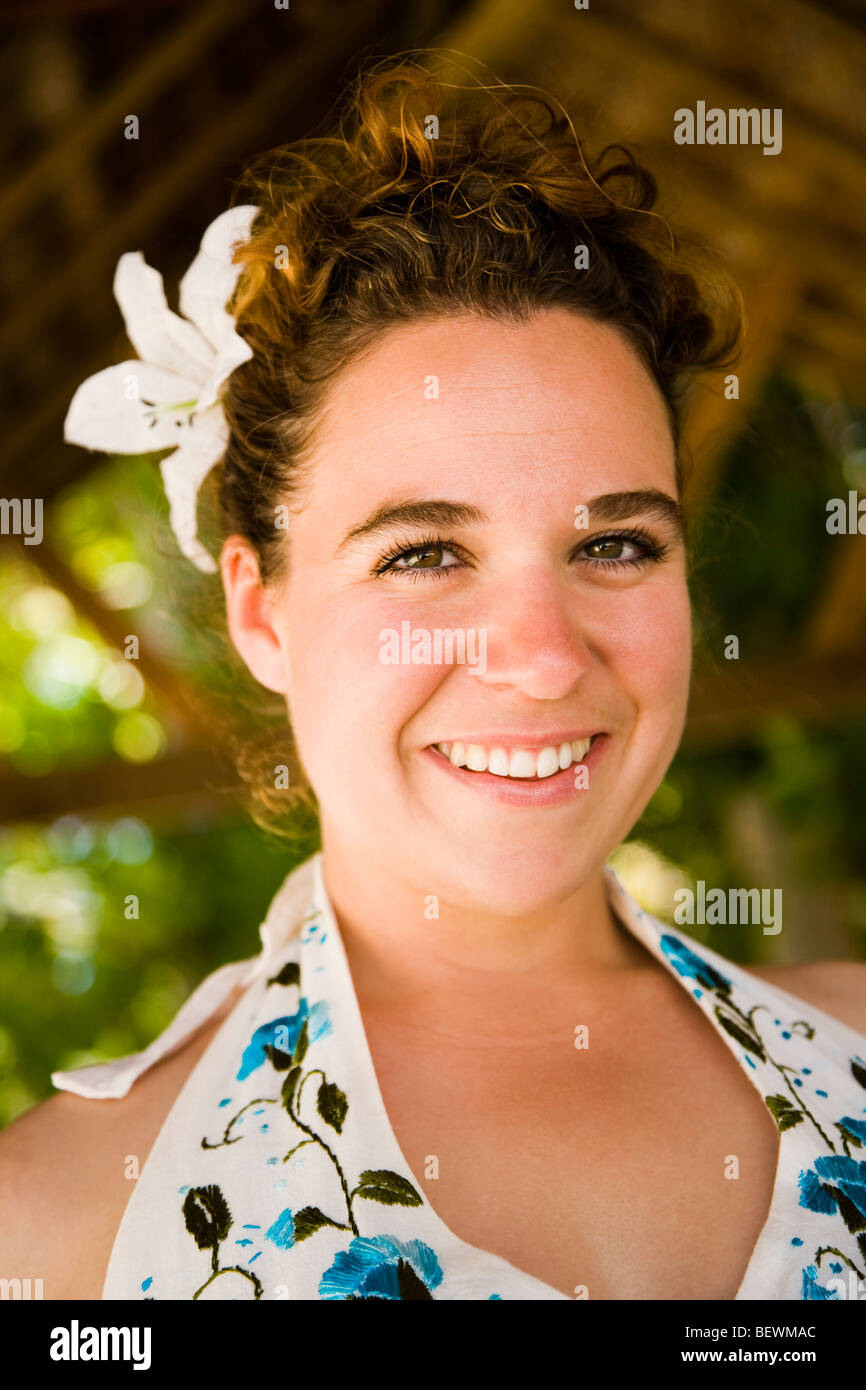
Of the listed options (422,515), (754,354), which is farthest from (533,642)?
(754,354)

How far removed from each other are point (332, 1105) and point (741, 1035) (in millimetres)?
453

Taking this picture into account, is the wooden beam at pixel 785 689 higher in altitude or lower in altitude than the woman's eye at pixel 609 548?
higher

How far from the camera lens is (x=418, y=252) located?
4.04 feet

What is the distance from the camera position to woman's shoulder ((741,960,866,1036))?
1.50 metres

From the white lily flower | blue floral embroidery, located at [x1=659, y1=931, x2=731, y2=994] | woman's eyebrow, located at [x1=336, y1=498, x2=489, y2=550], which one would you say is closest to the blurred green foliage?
the white lily flower

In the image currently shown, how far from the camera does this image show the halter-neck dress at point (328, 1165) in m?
1.05

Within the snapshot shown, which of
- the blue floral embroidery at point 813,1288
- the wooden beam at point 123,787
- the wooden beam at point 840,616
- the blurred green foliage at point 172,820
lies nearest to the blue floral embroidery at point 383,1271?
Result: the blue floral embroidery at point 813,1288

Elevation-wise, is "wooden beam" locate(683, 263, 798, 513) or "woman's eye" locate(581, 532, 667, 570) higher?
"wooden beam" locate(683, 263, 798, 513)

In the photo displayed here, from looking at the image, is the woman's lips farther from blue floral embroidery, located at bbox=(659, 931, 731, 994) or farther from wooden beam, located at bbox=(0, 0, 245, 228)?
wooden beam, located at bbox=(0, 0, 245, 228)

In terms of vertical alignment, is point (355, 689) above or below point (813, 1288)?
above

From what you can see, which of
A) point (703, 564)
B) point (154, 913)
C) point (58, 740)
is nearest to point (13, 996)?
point (154, 913)

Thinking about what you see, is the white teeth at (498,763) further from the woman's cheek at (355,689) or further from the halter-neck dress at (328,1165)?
the halter-neck dress at (328,1165)

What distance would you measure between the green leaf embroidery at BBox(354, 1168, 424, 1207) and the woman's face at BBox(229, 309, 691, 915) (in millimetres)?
267

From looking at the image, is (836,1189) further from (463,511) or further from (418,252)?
(418,252)
